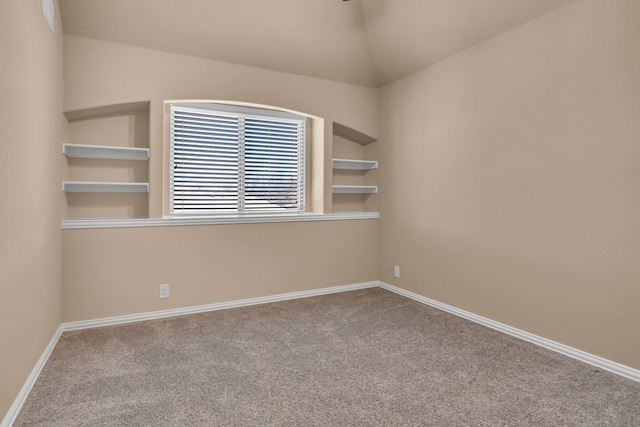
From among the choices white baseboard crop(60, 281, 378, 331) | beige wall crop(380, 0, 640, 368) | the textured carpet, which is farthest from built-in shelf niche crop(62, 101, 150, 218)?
beige wall crop(380, 0, 640, 368)

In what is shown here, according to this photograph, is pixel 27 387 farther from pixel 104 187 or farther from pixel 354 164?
pixel 354 164

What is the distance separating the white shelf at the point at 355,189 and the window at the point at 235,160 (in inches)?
17.8

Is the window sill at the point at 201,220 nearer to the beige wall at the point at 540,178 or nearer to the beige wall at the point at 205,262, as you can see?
the beige wall at the point at 205,262

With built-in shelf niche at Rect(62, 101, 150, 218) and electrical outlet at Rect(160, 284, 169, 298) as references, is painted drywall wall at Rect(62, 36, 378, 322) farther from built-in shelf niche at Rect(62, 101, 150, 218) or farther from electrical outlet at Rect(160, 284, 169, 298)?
built-in shelf niche at Rect(62, 101, 150, 218)

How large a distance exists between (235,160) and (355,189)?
155 centimetres

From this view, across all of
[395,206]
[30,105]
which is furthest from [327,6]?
[30,105]

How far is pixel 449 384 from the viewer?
2.32m

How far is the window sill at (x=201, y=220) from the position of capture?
3293mm

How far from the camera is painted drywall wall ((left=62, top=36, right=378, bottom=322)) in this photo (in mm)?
3281

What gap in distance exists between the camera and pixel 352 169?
4883 mm

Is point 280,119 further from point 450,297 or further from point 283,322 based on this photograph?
point 450,297

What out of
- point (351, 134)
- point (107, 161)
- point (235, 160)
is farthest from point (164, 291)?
point (351, 134)

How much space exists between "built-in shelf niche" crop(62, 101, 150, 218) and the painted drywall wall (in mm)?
203

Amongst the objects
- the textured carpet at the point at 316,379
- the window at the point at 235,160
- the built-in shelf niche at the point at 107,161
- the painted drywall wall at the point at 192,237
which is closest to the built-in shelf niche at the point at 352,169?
the painted drywall wall at the point at 192,237
